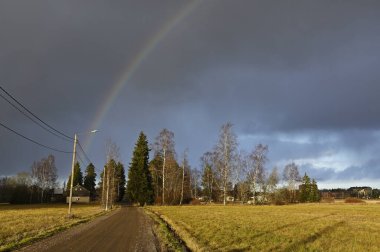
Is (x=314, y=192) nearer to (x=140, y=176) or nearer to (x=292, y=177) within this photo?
(x=292, y=177)

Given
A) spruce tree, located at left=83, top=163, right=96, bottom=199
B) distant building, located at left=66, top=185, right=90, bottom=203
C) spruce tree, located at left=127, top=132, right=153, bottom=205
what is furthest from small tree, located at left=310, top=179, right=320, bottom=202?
spruce tree, located at left=83, top=163, right=96, bottom=199

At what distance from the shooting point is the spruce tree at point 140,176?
9056cm

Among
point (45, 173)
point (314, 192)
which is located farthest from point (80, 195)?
point (314, 192)

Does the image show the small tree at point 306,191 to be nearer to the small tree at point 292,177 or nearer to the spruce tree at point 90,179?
the small tree at point 292,177

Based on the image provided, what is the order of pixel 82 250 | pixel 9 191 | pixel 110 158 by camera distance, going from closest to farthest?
pixel 82 250 < pixel 110 158 < pixel 9 191

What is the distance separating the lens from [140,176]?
92.3m

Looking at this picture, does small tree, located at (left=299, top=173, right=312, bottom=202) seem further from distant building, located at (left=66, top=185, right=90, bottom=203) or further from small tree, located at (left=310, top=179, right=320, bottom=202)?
distant building, located at (left=66, top=185, right=90, bottom=203)

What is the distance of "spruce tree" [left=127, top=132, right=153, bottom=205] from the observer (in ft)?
297

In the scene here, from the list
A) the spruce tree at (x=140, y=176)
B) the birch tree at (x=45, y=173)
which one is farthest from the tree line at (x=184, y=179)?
the birch tree at (x=45, y=173)

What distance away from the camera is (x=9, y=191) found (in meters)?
118

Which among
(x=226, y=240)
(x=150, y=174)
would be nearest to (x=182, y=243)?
(x=226, y=240)

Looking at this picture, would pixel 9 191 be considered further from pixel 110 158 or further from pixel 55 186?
pixel 110 158

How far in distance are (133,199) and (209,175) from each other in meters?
34.9

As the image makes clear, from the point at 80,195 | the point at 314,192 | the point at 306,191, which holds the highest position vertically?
the point at 306,191
